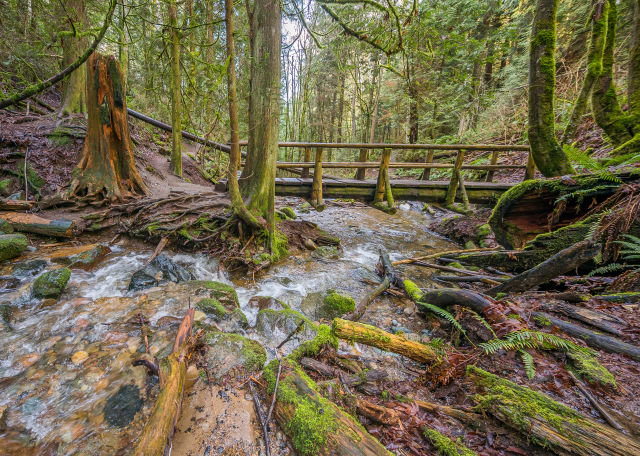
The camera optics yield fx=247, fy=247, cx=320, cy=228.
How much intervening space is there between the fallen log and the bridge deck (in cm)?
531

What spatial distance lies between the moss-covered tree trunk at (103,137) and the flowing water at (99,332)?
5.25ft

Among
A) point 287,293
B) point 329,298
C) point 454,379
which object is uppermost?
point 454,379

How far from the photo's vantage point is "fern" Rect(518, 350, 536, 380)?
1.64m

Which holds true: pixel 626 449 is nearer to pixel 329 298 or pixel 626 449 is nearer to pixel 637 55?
pixel 329 298

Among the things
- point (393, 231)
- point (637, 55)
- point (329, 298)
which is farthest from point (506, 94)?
point (329, 298)

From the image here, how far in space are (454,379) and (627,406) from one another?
2.81ft

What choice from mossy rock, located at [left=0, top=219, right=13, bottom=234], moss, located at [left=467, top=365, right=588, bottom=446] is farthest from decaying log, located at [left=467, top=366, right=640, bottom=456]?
mossy rock, located at [left=0, top=219, right=13, bottom=234]

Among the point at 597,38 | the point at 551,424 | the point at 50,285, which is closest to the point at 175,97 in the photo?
the point at 50,285

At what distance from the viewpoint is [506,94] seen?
1312 centimetres

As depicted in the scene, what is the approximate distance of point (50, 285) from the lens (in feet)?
10.2

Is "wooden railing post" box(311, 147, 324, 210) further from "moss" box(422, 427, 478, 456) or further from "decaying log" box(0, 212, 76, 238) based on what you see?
"moss" box(422, 427, 478, 456)

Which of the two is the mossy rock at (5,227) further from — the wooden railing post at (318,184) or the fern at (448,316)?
the fern at (448,316)

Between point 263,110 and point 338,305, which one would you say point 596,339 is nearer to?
point 338,305

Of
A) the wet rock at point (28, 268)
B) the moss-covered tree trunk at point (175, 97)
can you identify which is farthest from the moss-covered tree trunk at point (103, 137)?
the wet rock at point (28, 268)
